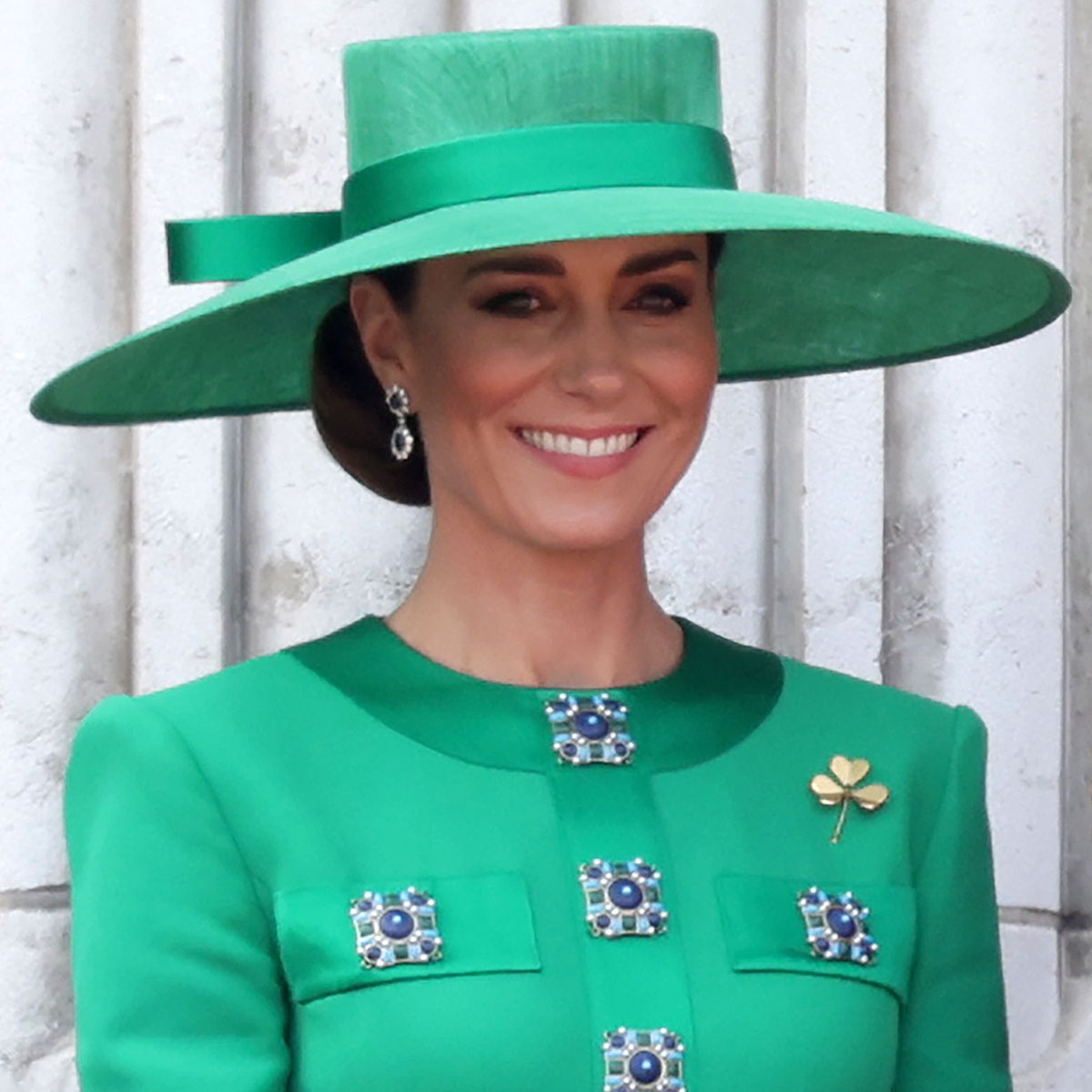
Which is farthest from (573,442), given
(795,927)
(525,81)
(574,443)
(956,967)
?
(956,967)

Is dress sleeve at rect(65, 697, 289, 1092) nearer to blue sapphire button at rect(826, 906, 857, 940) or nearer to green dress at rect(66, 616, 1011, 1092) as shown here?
green dress at rect(66, 616, 1011, 1092)

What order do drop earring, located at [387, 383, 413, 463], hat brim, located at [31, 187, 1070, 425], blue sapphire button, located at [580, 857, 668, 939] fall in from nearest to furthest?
hat brim, located at [31, 187, 1070, 425] → blue sapphire button, located at [580, 857, 668, 939] → drop earring, located at [387, 383, 413, 463]

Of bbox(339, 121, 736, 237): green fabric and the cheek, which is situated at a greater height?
bbox(339, 121, 736, 237): green fabric

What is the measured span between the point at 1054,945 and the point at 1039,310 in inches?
28.2

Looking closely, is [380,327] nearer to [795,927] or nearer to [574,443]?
[574,443]

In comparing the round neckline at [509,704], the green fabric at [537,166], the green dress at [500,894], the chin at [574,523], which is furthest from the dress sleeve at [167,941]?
the green fabric at [537,166]

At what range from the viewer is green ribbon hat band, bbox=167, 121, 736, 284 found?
5.77 ft

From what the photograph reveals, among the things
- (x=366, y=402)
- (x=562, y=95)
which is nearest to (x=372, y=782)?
(x=366, y=402)

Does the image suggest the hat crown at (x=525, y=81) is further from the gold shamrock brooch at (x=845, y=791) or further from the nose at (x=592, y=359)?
the gold shamrock brooch at (x=845, y=791)

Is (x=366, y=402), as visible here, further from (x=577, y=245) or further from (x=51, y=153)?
(x=51, y=153)

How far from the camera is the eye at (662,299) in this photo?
6.06 feet

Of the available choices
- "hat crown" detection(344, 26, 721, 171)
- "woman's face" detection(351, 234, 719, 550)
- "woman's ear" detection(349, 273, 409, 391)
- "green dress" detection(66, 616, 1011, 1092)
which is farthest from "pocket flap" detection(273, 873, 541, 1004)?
"hat crown" detection(344, 26, 721, 171)

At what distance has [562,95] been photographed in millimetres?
1777

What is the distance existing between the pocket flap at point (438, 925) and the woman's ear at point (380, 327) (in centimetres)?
33
